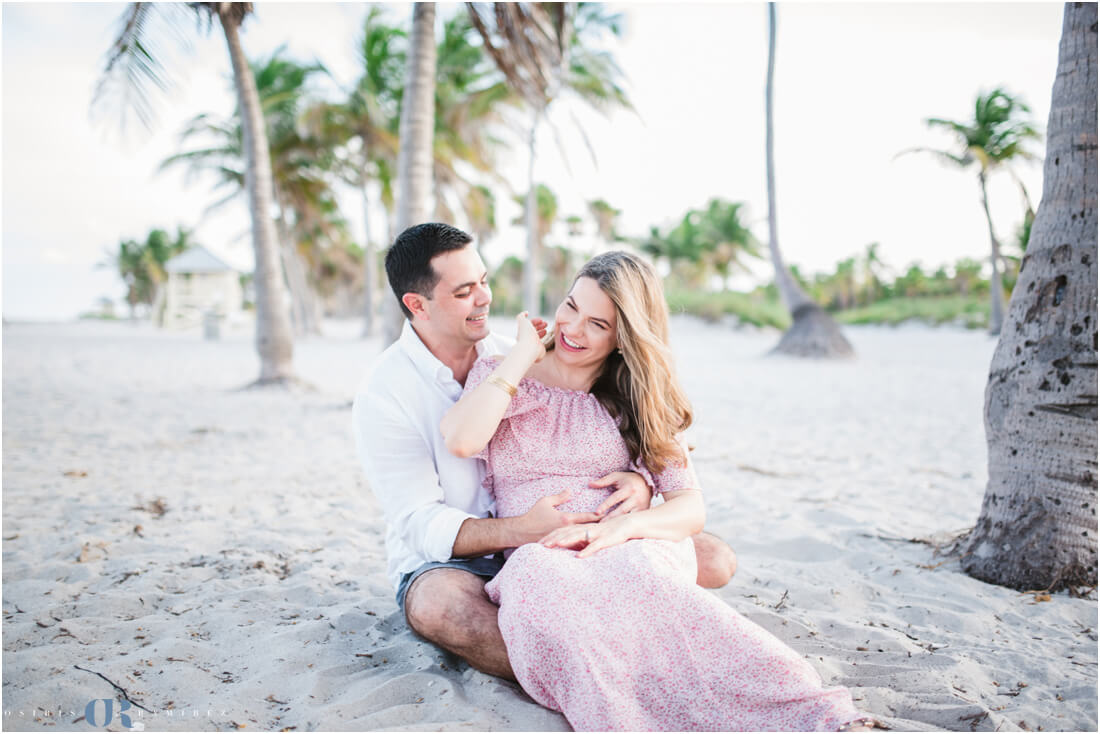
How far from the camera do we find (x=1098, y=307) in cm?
302

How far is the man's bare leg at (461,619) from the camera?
7.64 feet

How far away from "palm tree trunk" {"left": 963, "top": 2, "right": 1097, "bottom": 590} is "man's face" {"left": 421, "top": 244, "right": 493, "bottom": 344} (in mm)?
2546

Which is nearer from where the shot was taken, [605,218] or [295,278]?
[295,278]

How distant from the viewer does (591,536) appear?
2268mm

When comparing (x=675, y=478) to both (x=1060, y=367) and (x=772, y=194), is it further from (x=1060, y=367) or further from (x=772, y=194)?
(x=772, y=194)

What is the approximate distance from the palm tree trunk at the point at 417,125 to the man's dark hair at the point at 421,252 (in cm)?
466

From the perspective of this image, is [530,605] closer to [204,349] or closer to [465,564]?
[465,564]

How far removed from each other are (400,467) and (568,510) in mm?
687

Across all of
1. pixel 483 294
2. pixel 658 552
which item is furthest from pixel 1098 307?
pixel 483 294

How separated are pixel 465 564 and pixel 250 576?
4.60 feet

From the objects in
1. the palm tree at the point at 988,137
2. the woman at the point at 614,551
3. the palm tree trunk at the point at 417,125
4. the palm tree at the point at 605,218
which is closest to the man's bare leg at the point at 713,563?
the woman at the point at 614,551

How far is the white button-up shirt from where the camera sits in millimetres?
2605

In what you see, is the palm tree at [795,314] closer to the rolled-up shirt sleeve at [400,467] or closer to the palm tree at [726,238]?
the rolled-up shirt sleeve at [400,467]

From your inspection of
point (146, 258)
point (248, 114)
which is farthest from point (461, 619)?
point (146, 258)
